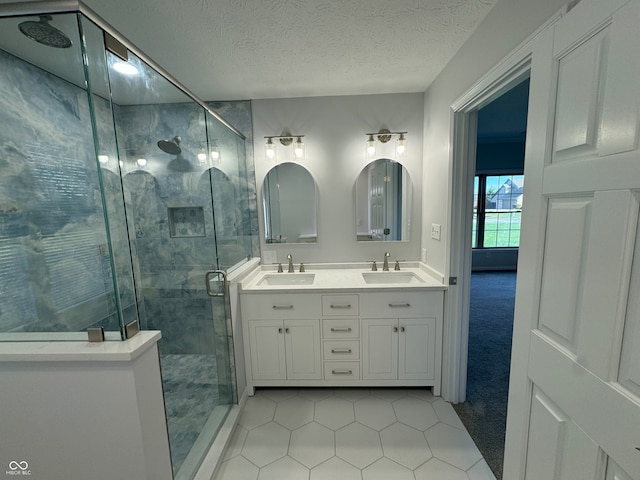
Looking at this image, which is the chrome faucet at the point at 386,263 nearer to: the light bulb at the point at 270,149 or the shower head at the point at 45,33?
the light bulb at the point at 270,149

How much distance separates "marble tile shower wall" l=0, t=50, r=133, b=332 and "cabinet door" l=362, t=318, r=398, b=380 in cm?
154

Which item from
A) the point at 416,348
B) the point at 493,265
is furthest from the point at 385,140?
the point at 493,265

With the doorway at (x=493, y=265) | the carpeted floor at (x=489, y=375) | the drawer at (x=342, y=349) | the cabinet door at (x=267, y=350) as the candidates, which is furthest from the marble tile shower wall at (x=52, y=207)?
the carpeted floor at (x=489, y=375)

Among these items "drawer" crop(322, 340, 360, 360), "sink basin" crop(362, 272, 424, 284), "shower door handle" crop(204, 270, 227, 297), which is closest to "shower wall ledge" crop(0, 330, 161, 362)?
"shower door handle" crop(204, 270, 227, 297)

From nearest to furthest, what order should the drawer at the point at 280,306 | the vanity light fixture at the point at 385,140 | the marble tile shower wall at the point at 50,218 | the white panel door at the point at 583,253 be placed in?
1. the white panel door at the point at 583,253
2. the marble tile shower wall at the point at 50,218
3. the drawer at the point at 280,306
4. the vanity light fixture at the point at 385,140

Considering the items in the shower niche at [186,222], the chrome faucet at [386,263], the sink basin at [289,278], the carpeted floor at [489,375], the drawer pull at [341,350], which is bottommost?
the carpeted floor at [489,375]

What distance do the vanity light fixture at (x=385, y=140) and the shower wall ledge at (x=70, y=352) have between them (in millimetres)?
2163

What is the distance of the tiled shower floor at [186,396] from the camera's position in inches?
56.1

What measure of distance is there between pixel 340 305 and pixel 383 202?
1.05m

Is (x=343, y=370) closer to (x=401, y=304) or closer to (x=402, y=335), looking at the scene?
(x=402, y=335)

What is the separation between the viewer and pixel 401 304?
6.42ft

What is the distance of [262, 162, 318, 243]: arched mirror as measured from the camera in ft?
8.06

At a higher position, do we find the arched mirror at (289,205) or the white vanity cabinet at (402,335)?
the arched mirror at (289,205)

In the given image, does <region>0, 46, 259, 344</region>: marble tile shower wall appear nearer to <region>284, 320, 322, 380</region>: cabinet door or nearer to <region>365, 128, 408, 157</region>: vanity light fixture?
<region>284, 320, 322, 380</region>: cabinet door
